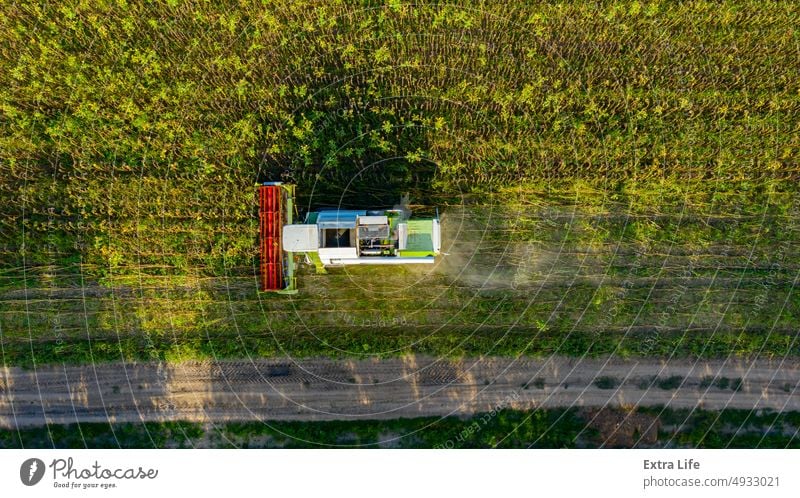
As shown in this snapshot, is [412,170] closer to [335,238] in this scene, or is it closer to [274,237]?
→ [335,238]

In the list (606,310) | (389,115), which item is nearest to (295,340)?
(389,115)

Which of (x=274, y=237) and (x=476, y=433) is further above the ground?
(x=274, y=237)

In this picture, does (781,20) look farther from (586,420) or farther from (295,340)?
(295,340)

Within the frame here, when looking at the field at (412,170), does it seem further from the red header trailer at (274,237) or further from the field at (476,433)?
the field at (476,433)
